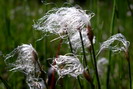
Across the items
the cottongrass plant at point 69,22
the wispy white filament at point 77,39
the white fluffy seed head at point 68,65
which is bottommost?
the white fluffy seed head at point 68,65

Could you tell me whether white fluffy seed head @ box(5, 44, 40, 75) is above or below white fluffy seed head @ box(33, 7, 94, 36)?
below

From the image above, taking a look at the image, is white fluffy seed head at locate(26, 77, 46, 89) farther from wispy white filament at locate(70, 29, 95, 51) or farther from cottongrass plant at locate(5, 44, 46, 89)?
wispy white filament at locate(70, 29, 95, 51)

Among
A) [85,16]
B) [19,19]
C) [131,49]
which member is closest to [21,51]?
[85,16]

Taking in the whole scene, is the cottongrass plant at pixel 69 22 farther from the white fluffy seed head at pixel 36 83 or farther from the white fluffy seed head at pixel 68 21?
the white fluffy seed head at pixel 36 83

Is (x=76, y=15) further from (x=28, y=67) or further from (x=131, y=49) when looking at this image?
(x=131, y=49)

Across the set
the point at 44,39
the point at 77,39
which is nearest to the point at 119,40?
the point at 77,39

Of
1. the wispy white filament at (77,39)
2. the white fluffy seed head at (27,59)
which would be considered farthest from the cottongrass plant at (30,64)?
the wispy white filament at (77,39)

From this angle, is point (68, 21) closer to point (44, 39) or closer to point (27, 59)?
point (27, 59)

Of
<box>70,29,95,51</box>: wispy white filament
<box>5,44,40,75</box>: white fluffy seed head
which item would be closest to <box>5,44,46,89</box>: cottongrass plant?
<box>5,44,40,75</box>: white fluffy seed head

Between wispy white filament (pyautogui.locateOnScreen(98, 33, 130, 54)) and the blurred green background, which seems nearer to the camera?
wispy white filament (pyautogui.locateOnScreen(98, 33, 130, 54))
